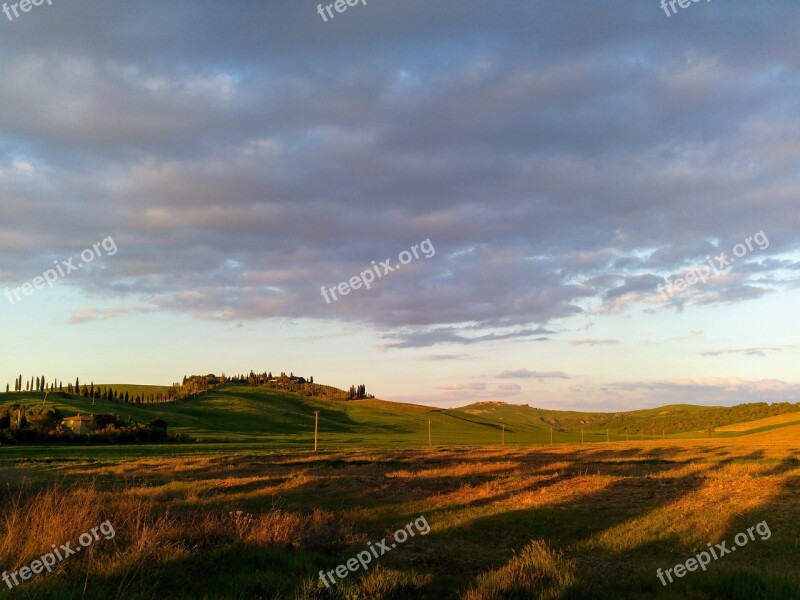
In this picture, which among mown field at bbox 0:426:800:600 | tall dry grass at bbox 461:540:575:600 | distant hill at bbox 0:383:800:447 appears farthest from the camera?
distant hill at bbox 0:383:800:447

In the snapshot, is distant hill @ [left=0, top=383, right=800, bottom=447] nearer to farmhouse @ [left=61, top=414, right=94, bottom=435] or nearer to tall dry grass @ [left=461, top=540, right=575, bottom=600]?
farmhouse @ [left=61, top=414, right=94, bottom=435]

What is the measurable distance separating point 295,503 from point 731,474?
22146 millimetres

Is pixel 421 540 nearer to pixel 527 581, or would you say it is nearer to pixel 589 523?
pixel 589 523

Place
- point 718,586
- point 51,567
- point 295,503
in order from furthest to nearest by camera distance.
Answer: point 295,503 < point 718,586 < point 51,567

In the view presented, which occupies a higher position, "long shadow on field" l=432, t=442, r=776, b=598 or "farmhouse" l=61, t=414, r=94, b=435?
"long shadow on field" l=432, t=442, r=776, b=598

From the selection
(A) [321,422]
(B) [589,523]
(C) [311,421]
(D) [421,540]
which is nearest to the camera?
(D) [421,540]

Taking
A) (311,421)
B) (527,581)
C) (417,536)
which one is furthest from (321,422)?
(527,581)

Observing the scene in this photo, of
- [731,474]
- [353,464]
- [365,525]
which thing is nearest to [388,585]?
[365,525]

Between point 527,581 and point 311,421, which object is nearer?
point 527,581

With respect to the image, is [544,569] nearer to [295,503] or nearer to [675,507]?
[675,507]

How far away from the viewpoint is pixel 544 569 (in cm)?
953

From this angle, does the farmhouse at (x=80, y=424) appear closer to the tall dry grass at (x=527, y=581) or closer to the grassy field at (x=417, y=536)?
the grassy field at (x=417, y=536)

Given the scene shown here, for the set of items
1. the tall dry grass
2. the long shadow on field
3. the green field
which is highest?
the tall dry grass

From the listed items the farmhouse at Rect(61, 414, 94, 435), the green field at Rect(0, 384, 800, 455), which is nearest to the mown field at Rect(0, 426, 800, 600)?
the farmhouse at Rect(61, 414, 94, 435)
